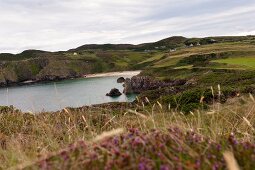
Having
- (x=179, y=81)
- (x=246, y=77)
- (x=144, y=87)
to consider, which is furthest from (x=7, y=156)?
(x=144, y=87)

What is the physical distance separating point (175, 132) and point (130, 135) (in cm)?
57

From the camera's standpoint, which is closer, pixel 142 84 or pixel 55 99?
pixel 55 99

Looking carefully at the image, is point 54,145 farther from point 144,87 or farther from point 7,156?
point 144,87

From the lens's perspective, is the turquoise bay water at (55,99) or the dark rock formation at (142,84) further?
the dark rock formation at (142,84)

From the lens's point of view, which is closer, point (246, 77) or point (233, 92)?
point (233, 92)

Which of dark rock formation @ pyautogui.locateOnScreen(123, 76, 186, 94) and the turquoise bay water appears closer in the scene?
the turquoise bay water

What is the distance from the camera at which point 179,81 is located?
109 meters

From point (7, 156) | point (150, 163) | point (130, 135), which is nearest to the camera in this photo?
point (150, 163)

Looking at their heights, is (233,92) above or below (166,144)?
below

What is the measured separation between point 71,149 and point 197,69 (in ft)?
377

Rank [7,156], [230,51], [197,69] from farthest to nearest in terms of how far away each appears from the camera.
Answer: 1. [230,51]
2. [197,69]
3. [7,156]

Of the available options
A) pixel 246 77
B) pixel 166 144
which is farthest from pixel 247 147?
pixel 246 77

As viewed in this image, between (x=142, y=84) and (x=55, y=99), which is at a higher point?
(x=55, y=99)


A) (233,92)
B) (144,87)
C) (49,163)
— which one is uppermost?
(49,163)
